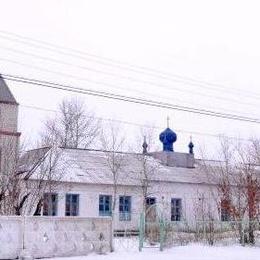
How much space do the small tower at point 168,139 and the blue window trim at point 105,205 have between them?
31.8 ft

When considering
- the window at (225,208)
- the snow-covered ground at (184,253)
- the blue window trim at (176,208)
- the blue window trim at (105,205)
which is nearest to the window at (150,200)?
the blue window trim at (176,208)

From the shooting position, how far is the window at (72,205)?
123 feet

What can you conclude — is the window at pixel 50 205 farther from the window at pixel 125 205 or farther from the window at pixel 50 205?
the window at pixel 125 205

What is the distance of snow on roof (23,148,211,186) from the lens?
3834 cm

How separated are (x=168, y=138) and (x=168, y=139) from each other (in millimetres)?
76

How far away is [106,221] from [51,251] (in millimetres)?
2692

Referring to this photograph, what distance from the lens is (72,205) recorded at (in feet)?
125

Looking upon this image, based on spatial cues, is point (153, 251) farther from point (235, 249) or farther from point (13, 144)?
point (13, 144)

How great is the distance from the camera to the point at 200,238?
85.5 feet

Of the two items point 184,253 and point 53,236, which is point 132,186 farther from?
point 53,236

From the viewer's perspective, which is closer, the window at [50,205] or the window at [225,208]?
the window at [225,208]

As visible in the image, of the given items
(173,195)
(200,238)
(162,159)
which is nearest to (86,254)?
(200,238)

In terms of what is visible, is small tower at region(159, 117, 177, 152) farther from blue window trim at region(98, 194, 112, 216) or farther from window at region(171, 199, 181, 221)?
blue window trim at region(98, 194, 112, 216)

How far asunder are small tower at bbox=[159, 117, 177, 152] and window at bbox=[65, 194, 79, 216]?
38.8 ft
